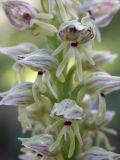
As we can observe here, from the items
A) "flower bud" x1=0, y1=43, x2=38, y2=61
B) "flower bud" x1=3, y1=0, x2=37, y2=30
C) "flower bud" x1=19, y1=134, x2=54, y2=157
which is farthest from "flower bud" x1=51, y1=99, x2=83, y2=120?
"flower bud" x1=3, y1=0, x2=37, y2=30

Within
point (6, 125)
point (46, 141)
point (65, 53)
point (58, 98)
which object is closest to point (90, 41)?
point (65, 53)

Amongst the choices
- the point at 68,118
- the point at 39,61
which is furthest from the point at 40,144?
the point at 39,61

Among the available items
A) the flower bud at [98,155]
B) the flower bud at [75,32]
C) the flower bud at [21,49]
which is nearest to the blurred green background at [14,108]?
the flower bud at [21,49]

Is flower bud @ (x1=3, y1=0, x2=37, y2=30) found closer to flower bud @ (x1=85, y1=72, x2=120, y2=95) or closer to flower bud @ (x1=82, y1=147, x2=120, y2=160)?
flower bud @ (x1=85, y1=72, x2=120, y2=95)

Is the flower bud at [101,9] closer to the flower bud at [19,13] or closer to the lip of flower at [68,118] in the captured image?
the flower bud at [19,13]

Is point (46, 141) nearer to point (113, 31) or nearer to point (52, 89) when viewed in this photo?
point (52, 89)
